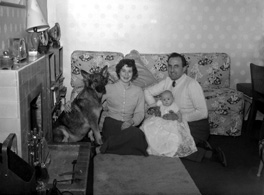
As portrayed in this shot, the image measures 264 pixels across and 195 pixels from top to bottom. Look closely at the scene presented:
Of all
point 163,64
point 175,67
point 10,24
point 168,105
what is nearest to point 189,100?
point 168,105

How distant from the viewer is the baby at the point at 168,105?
365cm

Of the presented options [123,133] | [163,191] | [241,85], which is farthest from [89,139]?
[241,85]

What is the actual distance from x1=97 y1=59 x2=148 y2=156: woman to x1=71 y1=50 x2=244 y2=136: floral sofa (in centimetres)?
47

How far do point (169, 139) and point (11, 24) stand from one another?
5.97ft

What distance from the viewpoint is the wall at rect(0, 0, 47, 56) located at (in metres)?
2.60

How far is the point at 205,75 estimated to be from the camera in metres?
4.53

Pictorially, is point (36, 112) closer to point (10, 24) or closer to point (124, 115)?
point (10, 24)

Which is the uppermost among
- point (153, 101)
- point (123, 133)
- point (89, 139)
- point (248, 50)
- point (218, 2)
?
point (218, 2)

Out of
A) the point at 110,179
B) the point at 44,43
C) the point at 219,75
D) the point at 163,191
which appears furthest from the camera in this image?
the point at 219,75

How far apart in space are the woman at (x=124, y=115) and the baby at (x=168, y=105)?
8.5 inches

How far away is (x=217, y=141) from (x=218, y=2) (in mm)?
1965

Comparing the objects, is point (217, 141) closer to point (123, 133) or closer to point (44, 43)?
point (123, 133)

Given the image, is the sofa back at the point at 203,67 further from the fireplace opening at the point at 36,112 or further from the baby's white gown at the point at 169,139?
the fireplace opening at the point at 36,112

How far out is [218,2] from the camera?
4824 millimetres
